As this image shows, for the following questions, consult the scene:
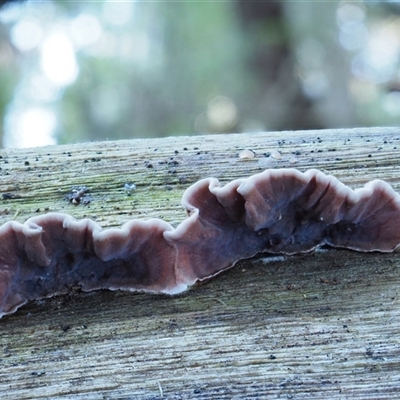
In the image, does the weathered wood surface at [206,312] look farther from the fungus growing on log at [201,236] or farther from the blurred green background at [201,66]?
the blurred green background at [201,66]

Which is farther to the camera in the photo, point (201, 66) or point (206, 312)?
point (201, 66)

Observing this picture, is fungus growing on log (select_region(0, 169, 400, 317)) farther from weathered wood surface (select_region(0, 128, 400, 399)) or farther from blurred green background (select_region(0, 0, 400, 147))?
blurred green background (select_region(0, 0, 400, 147))

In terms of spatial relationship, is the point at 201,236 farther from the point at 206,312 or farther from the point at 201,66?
the point at 201,66

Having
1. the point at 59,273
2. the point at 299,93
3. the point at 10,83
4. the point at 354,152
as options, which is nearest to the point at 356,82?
the point at 299,93

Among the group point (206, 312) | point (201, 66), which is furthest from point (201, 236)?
point (201, 66)

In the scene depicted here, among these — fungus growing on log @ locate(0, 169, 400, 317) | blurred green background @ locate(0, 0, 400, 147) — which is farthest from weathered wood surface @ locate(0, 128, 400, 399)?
blurred green background @ locate(0, 0, 400, 147)

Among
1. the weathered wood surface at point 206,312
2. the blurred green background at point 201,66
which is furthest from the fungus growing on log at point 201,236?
the blurred green background at point 201,66

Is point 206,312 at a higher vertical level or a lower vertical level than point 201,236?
lower
